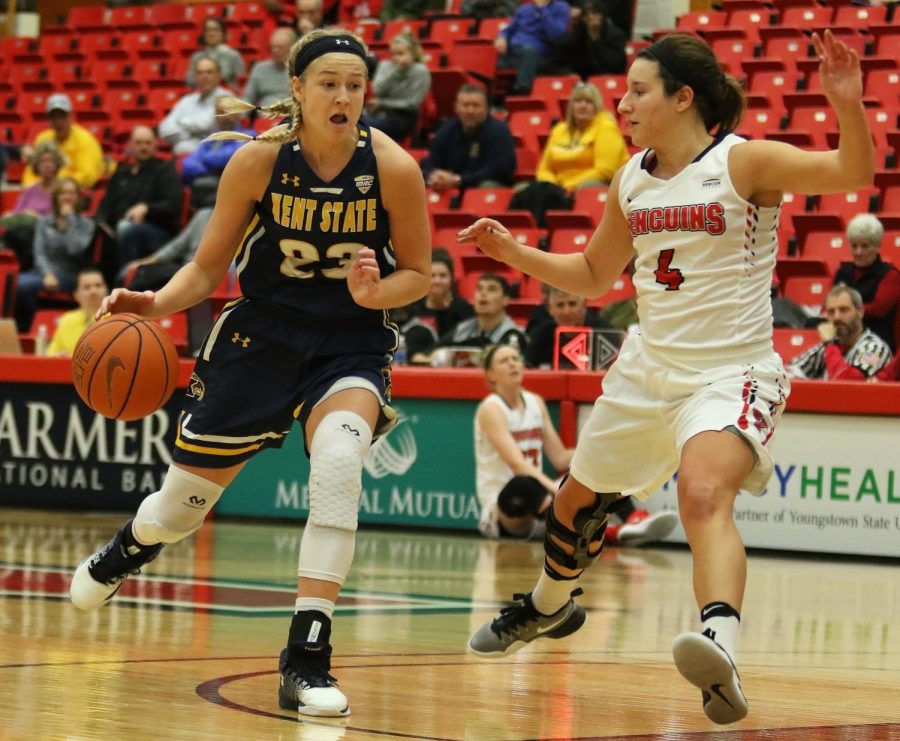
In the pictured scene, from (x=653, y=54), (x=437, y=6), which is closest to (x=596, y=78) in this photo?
(x=437, y=6)

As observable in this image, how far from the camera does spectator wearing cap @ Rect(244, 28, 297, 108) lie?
50.4 ft

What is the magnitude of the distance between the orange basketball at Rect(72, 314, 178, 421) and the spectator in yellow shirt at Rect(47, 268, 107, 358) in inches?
261

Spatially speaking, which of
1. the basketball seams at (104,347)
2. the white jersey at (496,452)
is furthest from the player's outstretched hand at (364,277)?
the white jersey at (496,452)

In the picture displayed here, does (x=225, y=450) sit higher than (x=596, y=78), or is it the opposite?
(x=596, y=78)

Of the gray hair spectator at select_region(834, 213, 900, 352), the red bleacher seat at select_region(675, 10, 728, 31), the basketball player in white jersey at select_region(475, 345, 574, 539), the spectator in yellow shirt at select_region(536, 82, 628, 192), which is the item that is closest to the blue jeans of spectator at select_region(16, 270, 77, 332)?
the spectator in yellow shirt at select_region(536, 82, 628, 192)

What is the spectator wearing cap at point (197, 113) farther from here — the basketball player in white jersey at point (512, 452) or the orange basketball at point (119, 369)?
the orange basketball at point (119, 369)

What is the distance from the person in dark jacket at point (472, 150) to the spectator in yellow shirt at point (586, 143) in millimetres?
590

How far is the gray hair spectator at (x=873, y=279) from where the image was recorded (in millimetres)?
10312

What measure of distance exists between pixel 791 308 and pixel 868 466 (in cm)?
138

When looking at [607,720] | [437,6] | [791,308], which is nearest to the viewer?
[607,720]

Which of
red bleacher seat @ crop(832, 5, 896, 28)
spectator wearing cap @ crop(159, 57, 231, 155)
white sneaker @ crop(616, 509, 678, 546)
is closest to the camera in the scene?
white sneaker @ crop(616, 509, 678, 546)

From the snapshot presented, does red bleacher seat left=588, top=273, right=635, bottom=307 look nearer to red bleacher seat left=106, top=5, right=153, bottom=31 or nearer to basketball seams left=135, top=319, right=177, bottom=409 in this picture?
basketball seams left=135, top=319, right=177, bottom=409

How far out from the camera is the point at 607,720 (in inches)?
169

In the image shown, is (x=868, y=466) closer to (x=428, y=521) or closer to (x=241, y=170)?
(x=428, y=521)
